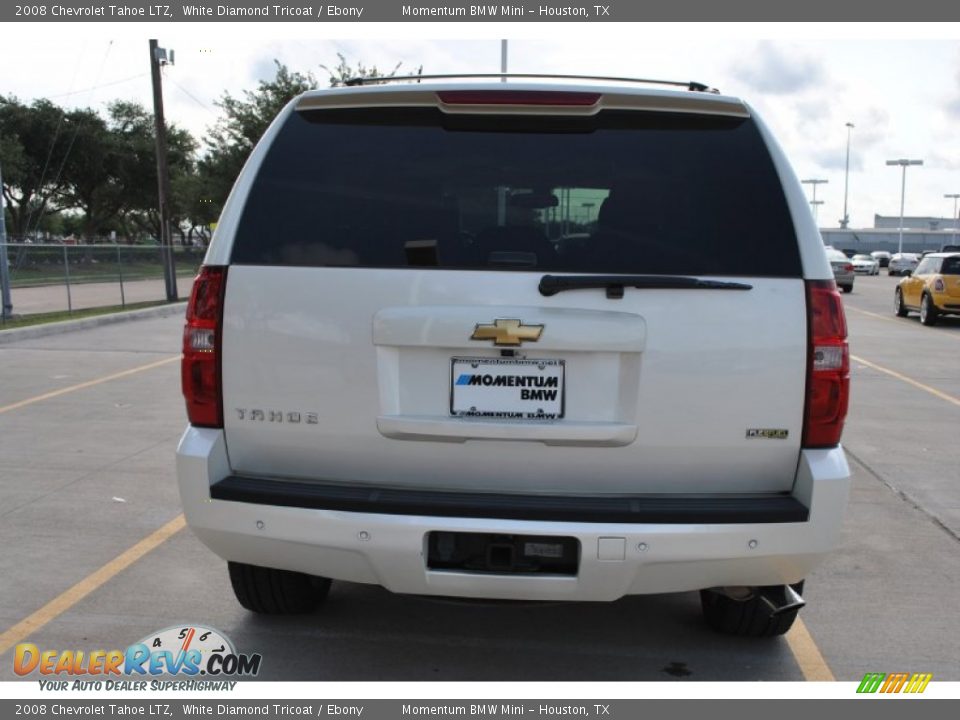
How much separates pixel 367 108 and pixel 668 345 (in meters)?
1.32

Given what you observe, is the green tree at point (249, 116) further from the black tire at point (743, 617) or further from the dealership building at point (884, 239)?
the dealership building at point (884, 239)

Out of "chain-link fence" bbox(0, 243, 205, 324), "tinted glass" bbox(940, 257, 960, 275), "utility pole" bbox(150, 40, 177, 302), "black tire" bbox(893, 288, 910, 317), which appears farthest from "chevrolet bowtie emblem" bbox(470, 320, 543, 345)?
"black tire" bbox(893, 288, 910, 317)

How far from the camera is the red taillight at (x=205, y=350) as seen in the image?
122 inches

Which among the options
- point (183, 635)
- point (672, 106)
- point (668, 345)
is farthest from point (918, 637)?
point (183, 635)

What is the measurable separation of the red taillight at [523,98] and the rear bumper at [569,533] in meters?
1.34

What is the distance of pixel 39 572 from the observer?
4477 millimetres

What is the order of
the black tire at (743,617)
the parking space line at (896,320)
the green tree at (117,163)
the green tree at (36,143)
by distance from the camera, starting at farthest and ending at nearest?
the green tree at (117,163), the green tree at (36,143), the parking space line at (896,320), the black tire at (743,617)

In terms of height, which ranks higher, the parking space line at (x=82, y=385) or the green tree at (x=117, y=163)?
the green tree at (x=117, y=163)

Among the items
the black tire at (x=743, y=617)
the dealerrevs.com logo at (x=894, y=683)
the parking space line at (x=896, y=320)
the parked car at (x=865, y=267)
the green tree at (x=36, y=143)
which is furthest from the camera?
the parked car at (x=865, y=267)

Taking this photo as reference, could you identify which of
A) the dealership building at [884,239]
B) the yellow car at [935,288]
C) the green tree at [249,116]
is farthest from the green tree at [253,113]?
the dealership building at [884,239]

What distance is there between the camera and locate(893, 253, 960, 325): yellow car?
62.7 ft

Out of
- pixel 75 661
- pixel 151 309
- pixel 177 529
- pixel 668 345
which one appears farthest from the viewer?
pixel 151 309

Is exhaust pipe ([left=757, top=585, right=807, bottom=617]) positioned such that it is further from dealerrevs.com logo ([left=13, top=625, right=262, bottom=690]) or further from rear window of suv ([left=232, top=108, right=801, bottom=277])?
dealerrevs.com logo ([left=13, top=625, right=262, bottom=690])

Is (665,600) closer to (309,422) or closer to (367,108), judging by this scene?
(309,422)
